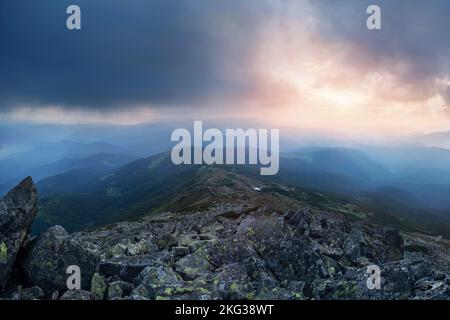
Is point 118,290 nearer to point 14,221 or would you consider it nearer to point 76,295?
point 76,295

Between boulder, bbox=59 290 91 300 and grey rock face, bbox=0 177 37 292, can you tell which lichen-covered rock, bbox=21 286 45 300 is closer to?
grey rock face, bbox=0 177 37 292

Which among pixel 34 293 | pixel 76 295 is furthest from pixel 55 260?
pixel 76 295

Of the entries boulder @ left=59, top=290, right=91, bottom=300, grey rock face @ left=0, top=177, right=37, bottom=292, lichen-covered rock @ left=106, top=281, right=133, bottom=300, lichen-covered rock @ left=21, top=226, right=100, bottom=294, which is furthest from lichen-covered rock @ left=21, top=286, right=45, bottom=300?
lichen-covered rock @ left=106, top=281, right=133, bottom=300

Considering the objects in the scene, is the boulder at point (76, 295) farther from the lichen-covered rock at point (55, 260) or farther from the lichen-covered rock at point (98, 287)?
the lichen-covered rock at point (55, 260)

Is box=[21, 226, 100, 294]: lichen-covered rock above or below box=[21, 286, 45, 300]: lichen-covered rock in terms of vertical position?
above

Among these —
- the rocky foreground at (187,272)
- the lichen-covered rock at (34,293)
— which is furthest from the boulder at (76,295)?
the lichen-covered rock at (34,293)
